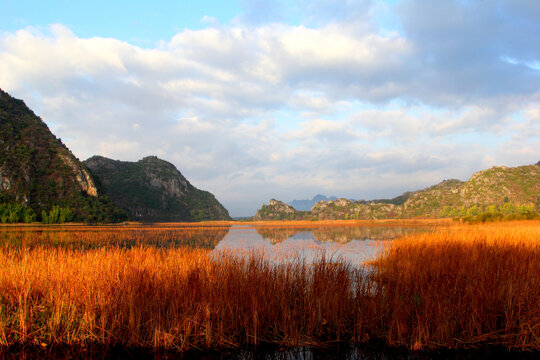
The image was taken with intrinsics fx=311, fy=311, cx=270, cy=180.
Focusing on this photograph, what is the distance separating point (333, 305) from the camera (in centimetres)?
722

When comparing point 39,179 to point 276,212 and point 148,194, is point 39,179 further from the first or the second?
point 276,212

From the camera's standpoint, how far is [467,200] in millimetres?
112438

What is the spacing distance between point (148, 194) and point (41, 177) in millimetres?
86564

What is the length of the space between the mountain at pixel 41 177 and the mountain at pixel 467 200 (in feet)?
252

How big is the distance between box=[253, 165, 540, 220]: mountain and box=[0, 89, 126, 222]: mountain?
252ft

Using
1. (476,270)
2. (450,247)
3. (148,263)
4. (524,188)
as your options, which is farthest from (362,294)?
(524,188)

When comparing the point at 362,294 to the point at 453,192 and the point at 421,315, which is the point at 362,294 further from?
the point at 453,192

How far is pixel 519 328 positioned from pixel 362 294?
329 centimetres

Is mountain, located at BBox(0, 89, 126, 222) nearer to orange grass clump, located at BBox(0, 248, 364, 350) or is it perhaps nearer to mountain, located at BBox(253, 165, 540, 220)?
mountain, located at BBox(253, 165, 540, 220)

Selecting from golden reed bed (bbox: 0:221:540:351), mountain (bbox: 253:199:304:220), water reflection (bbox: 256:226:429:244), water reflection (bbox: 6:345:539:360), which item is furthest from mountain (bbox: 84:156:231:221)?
water reflection (bbox: 6:345:539:360)

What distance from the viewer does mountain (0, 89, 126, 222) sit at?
81.7 m

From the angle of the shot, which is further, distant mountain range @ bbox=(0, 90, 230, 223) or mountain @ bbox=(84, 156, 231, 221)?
mountain @ bbox=(84, 156, 231, 221)

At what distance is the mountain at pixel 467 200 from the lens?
334 feet

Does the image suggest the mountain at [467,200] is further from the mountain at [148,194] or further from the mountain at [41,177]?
the mountain at [41,177]
